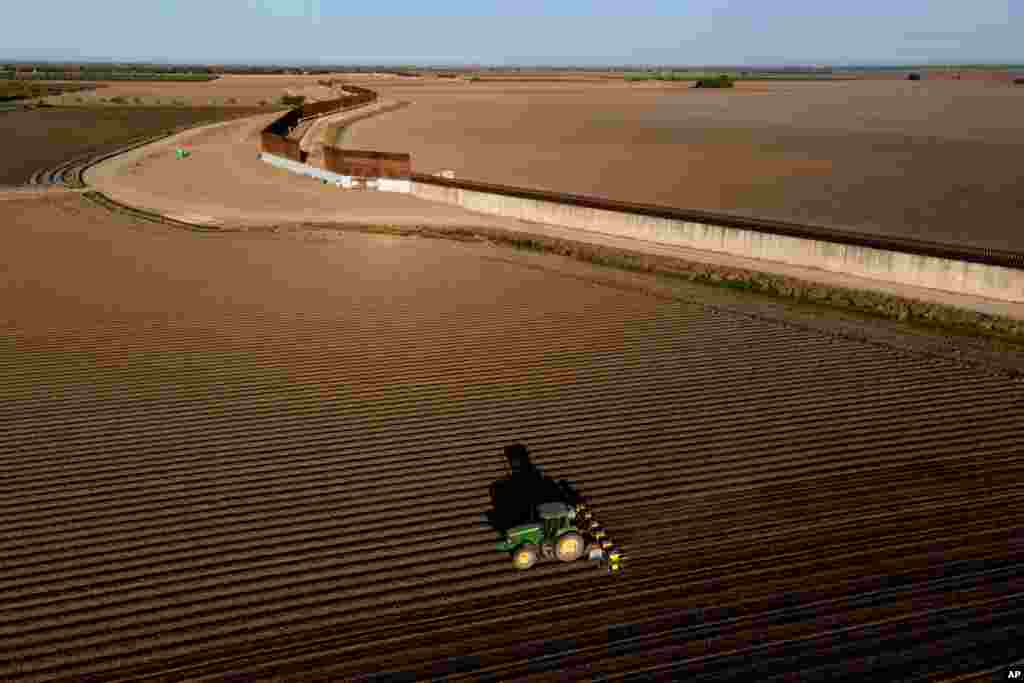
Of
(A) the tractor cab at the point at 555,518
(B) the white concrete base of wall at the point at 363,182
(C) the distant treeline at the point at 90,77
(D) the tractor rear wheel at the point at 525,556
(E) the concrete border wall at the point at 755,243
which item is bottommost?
(D) the tractor rear wheel at the point at 525,556

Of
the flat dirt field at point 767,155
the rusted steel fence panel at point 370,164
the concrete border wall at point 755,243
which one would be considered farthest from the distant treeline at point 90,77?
the concrete border wall at point 755,243

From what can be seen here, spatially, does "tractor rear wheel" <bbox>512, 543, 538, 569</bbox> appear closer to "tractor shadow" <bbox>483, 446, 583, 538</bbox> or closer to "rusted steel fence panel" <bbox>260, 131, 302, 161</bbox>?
"tractor shadow" <bbox>483, 446, 583, 538</bbox>

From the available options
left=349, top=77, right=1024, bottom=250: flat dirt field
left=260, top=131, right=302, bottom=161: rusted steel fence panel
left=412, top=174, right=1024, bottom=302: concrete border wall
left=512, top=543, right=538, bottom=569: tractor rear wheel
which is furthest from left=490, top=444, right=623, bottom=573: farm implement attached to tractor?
left=260, top=131, right=302, bottom=161: rusted steel fence panel

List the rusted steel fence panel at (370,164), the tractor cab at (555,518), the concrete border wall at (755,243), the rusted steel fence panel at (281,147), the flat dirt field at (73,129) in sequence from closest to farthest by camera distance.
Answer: the tractor cab at (555,518), the concrete border wall at (755,243), the rusted steel fence panel at (370,164), the rusted steel fence panel at (281,147), the flat dirt field at (73,129)

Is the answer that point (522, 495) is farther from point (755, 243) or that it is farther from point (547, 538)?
point (755, 243)

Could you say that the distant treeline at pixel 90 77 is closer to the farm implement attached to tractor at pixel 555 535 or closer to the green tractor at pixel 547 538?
the farm implement attached to tractor at pixel 555 535

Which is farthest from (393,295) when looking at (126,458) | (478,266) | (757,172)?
(757,172)
